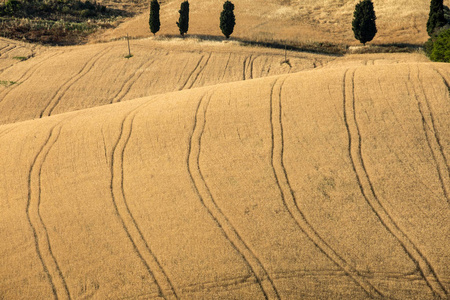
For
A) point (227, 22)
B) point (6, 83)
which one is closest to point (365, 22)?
point (227, 22)

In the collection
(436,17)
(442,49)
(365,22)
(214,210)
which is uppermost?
(436,17)

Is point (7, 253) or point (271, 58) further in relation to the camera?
point (271, 58)

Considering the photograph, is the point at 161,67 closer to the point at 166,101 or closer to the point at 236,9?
the point at 166,101

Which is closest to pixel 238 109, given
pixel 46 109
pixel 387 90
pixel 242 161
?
pixel 242 161

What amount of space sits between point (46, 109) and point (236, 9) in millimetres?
25854

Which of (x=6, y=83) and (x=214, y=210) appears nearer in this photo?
(x=214, y=210)

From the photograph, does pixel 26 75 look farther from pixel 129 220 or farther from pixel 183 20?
pixel 129 220

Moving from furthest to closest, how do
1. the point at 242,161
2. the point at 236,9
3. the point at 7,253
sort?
the point at 236,9 → the point at 242,161 → the point at 7,253

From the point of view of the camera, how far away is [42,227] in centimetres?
1138

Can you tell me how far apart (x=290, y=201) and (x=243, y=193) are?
133 cm

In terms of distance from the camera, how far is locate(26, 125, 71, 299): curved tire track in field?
9.92 m

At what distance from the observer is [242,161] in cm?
1267

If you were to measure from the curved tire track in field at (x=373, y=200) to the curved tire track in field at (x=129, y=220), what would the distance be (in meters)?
5.63

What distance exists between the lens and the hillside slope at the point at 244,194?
972cm
